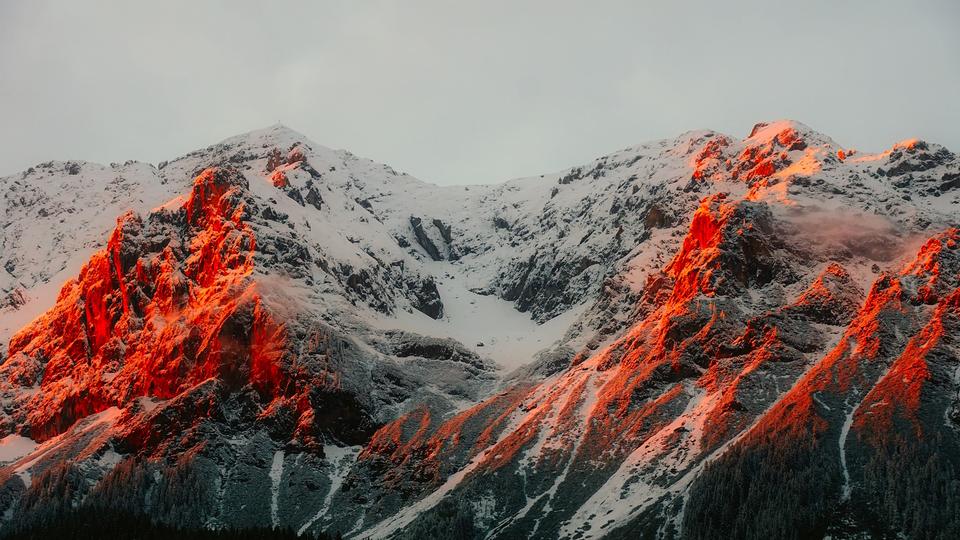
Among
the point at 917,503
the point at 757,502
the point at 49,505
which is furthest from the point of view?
the point at 49,505

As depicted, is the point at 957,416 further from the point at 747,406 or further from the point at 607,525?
the point at 607,525

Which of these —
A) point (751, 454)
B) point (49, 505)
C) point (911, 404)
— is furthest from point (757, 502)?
point (49, 505)

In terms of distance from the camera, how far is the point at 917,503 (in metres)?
150

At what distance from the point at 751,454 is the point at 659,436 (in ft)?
83.1

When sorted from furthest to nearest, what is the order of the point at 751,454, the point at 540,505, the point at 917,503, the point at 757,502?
the point at 540,505 → the point at 751,454 → the point at 757,502 → the point at 917,503

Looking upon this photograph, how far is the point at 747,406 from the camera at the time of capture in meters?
192

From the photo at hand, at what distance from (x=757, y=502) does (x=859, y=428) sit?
26149mm

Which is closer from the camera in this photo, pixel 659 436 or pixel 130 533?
pixel 130 533

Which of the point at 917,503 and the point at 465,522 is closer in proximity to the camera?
the point at 917,503

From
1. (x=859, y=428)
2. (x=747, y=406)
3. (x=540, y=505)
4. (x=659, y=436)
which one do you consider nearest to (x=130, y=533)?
(x=540, y=505)

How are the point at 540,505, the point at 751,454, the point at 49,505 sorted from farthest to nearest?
the point at 49,505 < the point at 540,505 < the point at 751,454

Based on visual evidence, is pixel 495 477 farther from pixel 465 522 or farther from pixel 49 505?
pixel 49 505

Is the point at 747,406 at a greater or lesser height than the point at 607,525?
greater

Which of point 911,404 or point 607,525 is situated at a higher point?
point 911,404
